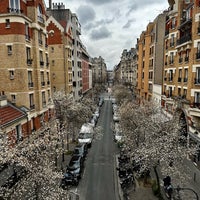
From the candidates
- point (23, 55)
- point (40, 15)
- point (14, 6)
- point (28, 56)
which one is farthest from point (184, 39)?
point (14, 6)

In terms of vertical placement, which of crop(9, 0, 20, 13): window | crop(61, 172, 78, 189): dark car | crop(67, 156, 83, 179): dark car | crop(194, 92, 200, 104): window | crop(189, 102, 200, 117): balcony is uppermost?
crop(9, 0, 20, 13): window

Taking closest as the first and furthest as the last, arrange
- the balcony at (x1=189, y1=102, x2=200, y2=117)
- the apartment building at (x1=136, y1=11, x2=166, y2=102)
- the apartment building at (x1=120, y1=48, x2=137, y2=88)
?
the balcony at (x1=189, y1=102, x2=200, y2=117), the apartment building at (x1=136, y1=11, x2=166, y2=102), the apartment building at (x1=120, y1=48, x2=137, y2=88)

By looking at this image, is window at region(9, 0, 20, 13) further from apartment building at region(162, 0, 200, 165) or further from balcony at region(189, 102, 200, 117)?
balcony at region(189, 102, 200, 117)

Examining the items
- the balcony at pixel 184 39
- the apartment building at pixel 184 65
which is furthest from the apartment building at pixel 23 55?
the balcony at pixel 184 39

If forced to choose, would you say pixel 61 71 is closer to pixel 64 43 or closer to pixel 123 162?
pixel 64 43

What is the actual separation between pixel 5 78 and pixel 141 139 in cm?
1883

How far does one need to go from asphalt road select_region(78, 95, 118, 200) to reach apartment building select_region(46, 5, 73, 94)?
17150 mm

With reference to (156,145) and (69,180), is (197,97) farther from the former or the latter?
(69,180)

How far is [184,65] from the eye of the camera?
29562mm

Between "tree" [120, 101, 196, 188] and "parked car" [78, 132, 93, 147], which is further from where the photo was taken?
"parked car" [78, 132, 93, 147]

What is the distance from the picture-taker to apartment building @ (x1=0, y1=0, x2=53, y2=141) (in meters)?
25.0

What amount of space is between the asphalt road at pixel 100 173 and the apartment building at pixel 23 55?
8.97 metres

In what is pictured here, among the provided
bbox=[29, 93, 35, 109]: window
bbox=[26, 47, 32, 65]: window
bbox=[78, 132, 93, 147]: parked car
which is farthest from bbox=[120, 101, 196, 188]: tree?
bbox=[26, 47, 32, 65]: window

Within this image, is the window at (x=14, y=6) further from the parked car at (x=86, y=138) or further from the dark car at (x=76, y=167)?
the parked car at (x=86, y=138)
